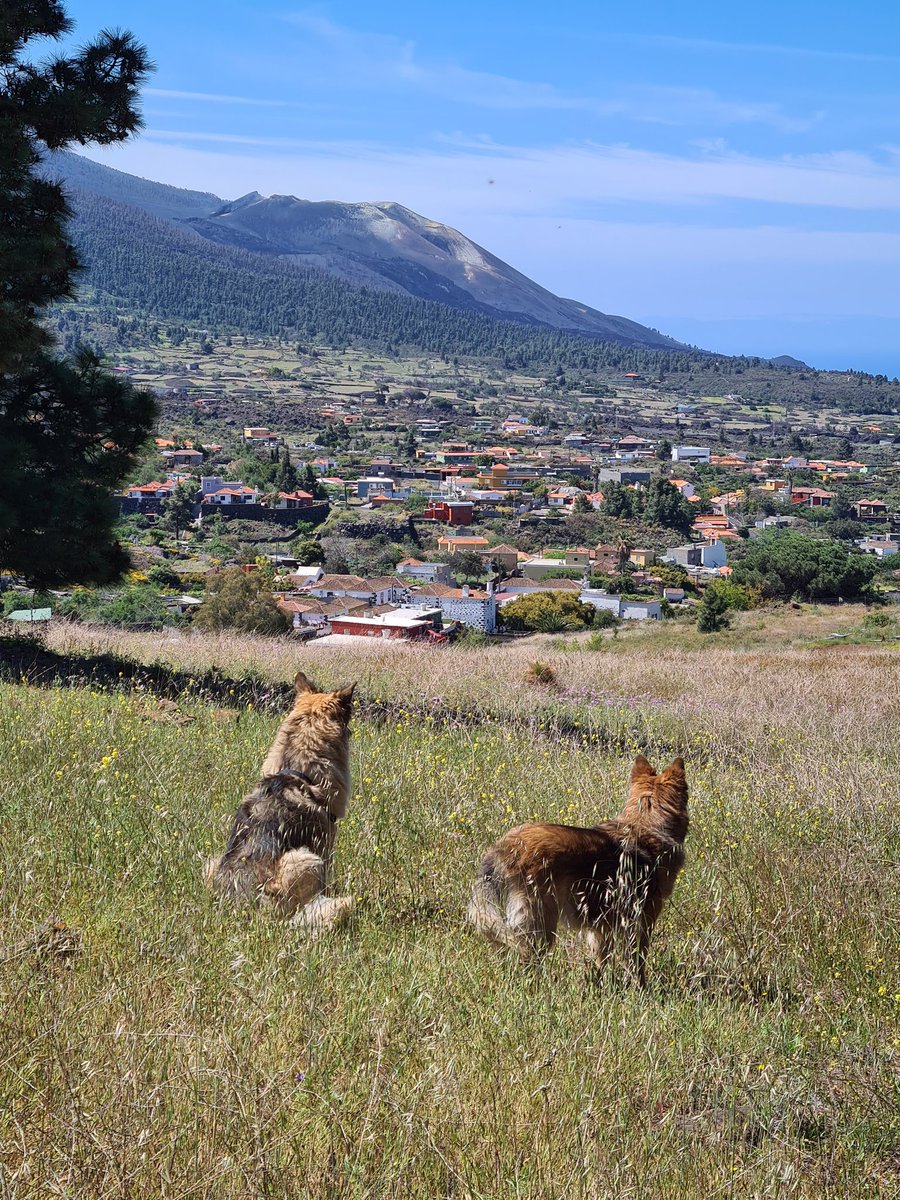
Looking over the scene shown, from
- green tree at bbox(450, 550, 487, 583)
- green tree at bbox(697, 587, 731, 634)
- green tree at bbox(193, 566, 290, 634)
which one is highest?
green tree at bbox(193, 566, 290, 634)

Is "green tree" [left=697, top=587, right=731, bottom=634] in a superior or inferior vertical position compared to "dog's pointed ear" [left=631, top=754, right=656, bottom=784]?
inferior

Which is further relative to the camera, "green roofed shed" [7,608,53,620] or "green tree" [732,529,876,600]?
"green tree" [732,529,876,600]

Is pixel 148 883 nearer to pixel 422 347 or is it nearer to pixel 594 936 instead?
pixel 594 936

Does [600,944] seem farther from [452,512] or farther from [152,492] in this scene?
[152,492]

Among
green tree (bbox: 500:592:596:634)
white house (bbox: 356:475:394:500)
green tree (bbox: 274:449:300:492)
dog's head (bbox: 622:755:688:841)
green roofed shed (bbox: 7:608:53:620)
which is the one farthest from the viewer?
white house (bbox: 356:475:394:500)

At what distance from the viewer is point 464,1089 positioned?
2.14 metres

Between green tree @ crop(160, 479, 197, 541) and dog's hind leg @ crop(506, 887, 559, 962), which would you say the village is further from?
dog's hind leg @ crop(506, 887, 559, 962)

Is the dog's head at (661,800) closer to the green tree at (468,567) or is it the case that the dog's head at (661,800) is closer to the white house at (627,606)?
the white house at (627,606)

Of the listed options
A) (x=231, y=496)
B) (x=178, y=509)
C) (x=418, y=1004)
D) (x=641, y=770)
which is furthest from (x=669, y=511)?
(x=418, y=1004)

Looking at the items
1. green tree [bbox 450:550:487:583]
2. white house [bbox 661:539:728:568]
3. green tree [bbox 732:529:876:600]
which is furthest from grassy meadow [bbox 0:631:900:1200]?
white house [bbox 661:539:728:568]

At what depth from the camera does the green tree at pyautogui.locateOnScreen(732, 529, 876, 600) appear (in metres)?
39.6

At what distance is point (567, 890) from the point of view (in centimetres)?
308

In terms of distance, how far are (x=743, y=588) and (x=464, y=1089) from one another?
3967 centimetres

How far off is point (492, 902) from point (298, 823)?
2.18 ft
